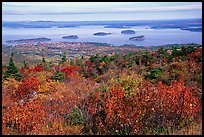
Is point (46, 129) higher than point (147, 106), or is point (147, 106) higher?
point (147, 106)

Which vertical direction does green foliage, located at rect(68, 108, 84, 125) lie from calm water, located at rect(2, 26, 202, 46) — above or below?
below

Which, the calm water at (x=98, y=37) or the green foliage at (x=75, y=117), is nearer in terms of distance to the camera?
the green foliage at (x=75, y=117)

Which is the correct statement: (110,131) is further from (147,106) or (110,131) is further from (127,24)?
(127,24)

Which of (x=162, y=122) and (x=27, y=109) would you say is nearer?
(x=162, y=122)

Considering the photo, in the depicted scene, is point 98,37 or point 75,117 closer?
point 75,117

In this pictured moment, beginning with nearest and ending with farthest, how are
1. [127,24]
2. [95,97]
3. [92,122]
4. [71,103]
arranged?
[92,122]
[95,97]
[71,103]
[127,24]

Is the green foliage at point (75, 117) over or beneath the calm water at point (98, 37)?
beneath

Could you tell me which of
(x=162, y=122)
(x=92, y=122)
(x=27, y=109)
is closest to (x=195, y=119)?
(x=162, y=122)

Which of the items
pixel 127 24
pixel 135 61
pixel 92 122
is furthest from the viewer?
pixel 127 24

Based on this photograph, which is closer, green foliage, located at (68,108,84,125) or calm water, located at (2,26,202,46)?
green foliage, located at (68,108,84,125)

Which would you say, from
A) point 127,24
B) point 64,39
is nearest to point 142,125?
point 127,24

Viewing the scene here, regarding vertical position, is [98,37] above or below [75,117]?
above
